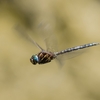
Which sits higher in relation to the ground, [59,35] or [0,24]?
[0,24]

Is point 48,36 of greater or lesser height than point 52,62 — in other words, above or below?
above

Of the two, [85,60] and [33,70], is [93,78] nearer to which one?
[85,60]

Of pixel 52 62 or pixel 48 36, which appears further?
pixel 52 62

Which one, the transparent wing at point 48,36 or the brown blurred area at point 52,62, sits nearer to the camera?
the transparent wing at point 48,36

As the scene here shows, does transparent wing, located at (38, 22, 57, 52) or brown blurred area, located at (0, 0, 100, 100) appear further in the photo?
brown blurred area, located at (0, 0, 100, 100)

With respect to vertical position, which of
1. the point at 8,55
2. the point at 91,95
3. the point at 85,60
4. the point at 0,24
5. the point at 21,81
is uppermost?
the point at 0,24

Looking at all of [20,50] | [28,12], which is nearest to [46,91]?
[20,50]

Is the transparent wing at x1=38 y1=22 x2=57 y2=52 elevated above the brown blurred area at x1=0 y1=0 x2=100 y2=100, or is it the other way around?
the transparent wing at x1=38 y1=22 x2=57 y2=52

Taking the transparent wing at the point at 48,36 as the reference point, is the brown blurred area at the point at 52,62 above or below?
below
